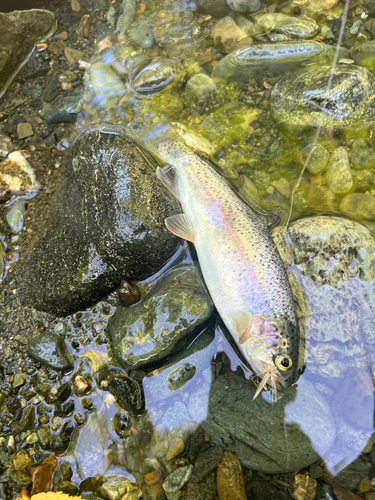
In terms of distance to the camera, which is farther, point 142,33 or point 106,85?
point 142,33

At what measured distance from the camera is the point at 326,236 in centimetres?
327

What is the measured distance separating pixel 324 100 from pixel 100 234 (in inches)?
110

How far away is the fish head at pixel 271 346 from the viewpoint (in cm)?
302

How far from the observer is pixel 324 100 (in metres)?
3.61

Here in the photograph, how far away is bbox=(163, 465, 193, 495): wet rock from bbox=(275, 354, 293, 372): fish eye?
128 cm

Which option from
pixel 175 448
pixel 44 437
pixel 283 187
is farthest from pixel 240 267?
pixel 44 437

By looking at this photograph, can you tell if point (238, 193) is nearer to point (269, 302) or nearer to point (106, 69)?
point (269, 302)

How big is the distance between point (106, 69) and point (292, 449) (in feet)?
15.7

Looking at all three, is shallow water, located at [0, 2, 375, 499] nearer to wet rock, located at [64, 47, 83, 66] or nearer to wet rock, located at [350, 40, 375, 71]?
wet rock, located at [350, 40, 375, 71]

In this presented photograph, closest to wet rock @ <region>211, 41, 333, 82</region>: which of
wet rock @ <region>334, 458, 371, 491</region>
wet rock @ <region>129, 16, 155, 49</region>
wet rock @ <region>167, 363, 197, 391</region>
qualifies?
wet rock @ <region>129, 16, 155, 49</region>

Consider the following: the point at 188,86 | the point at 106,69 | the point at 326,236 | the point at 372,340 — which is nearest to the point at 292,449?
the point at 372,340

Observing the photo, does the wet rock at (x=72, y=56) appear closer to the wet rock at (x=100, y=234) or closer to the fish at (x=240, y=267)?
the wet rock at (x=100, y=234)

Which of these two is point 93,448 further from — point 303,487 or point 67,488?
point 303,487

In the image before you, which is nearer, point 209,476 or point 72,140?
point 209,476
